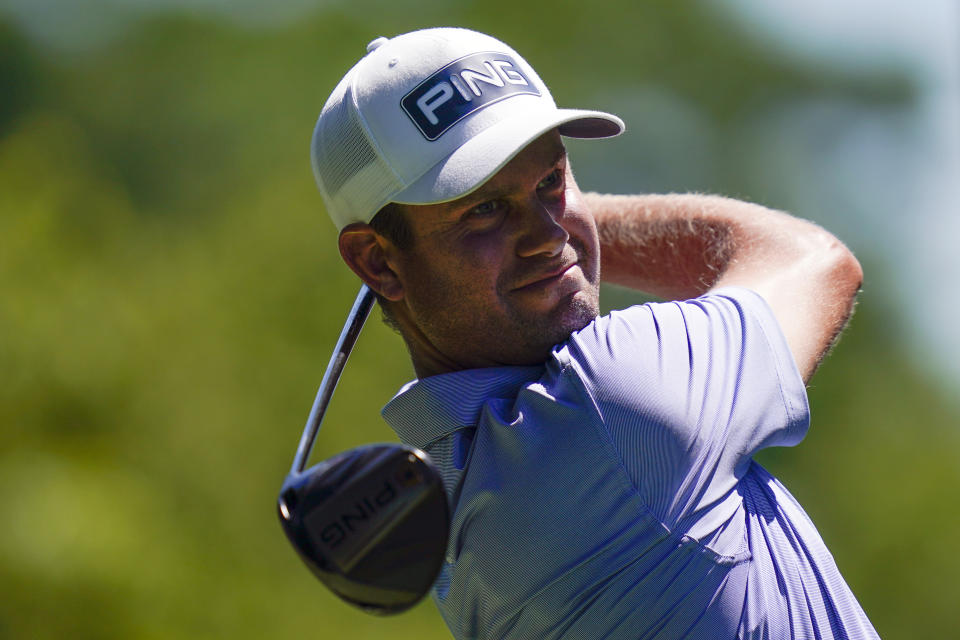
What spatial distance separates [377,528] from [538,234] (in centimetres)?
75

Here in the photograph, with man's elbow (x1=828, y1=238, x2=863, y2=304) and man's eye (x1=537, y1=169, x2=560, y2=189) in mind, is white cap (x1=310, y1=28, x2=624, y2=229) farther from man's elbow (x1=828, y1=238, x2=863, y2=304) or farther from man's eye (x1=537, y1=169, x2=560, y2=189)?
man's elbow (x1=828, y1=238, x2=863, y2=304)

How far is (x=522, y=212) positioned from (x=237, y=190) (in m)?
9.42

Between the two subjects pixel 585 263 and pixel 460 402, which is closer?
pixel 460 402

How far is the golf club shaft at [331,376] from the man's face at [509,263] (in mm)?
205

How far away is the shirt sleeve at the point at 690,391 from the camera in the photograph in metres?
2.23

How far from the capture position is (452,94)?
243 cm

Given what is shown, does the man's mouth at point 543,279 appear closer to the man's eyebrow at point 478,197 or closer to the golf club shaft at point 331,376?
the man's eyebrow at point 478,197

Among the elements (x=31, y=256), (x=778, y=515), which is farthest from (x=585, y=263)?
(x=31, y=256)

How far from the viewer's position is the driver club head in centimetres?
192

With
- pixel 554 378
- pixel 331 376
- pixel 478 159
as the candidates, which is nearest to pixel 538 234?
pixel 478 159

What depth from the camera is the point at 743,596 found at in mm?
2193

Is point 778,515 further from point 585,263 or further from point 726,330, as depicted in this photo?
point 585,263

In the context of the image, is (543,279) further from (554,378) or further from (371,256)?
(371,256)

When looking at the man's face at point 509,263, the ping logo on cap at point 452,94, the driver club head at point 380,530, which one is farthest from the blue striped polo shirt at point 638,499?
the ping logo on cap at point 452,94
